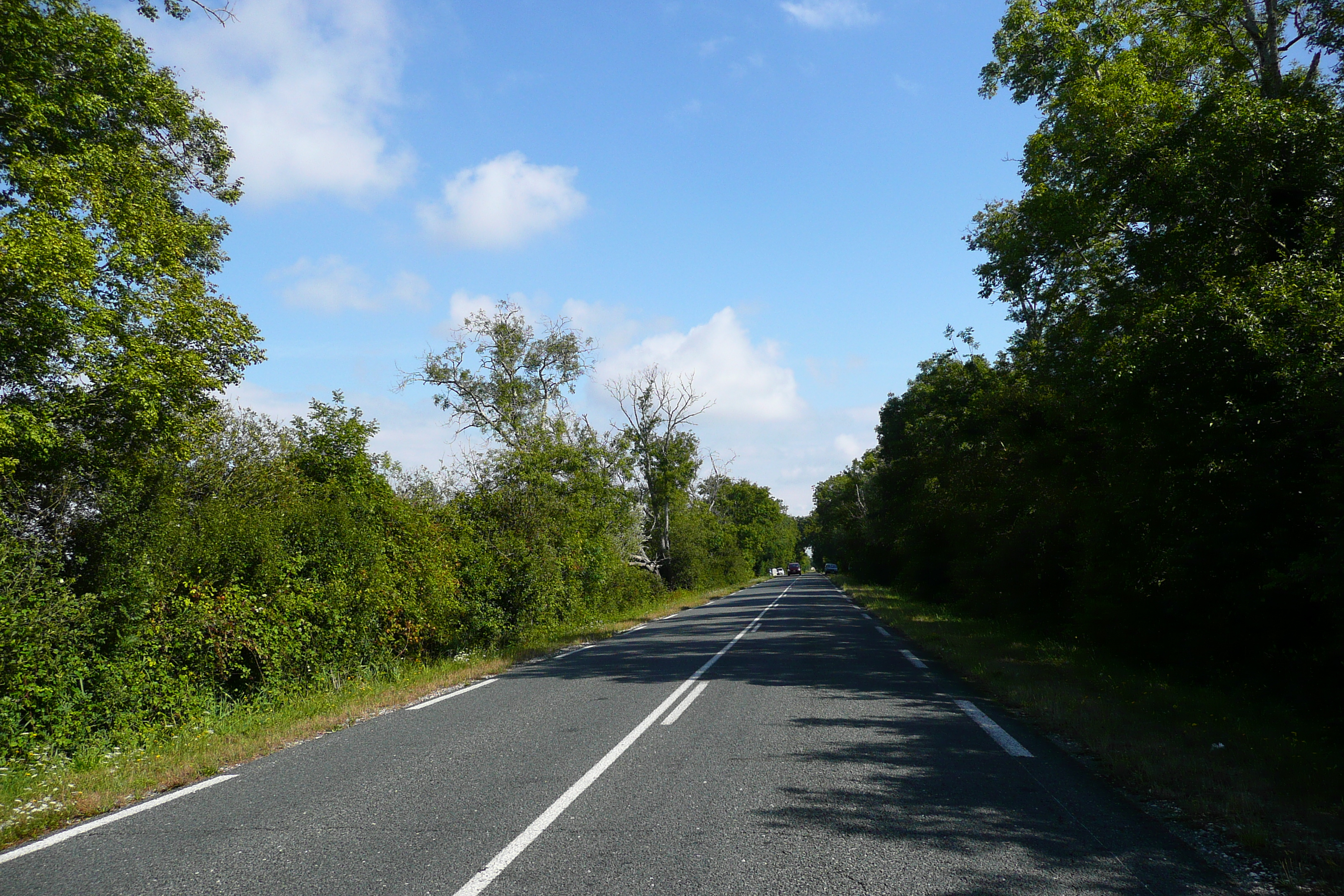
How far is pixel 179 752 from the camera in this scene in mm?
7496

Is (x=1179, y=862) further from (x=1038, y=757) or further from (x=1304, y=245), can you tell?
(x=1304, y=245)

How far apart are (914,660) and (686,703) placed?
574cm

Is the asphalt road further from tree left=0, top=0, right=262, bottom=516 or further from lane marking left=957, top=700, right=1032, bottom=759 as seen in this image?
tree left=0, top=0, right=262, bottom=516

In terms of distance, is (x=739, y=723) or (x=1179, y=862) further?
(x=739, y=723)

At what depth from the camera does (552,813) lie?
525 centimetres

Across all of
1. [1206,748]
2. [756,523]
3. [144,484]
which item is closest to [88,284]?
[144,484]

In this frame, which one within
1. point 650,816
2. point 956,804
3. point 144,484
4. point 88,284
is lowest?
point 956,804

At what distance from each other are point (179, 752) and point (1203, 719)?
10.1 meters

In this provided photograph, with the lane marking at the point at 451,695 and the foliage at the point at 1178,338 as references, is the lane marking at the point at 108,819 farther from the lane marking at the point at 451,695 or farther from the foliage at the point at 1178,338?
the foliage at the point at 1178,338

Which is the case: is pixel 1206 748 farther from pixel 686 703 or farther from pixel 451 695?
pixel 451 695

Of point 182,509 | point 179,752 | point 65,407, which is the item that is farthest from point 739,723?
point 182,509

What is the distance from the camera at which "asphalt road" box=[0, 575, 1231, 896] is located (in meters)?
4.14

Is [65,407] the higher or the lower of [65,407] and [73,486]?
the higher

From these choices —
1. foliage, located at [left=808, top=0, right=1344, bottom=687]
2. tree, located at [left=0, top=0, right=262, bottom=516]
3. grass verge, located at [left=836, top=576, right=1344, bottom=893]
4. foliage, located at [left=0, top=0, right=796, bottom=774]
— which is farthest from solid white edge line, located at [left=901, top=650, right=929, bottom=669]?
tree, located at [left=0, top=0, right=262, bottom=516]
